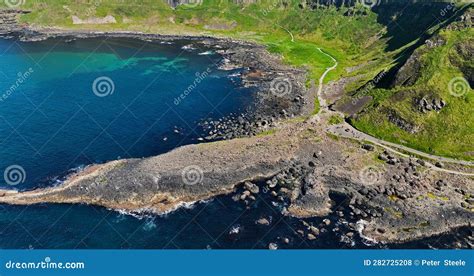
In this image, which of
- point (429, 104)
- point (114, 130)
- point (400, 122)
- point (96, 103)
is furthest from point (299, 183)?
point (96, 103)

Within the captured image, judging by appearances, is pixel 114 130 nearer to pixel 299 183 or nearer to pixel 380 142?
pixel 299 183

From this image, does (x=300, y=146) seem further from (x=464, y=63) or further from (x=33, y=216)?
(x=33, y=216)

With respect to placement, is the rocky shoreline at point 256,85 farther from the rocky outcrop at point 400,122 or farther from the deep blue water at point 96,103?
the rocky outcrop at point 400,122

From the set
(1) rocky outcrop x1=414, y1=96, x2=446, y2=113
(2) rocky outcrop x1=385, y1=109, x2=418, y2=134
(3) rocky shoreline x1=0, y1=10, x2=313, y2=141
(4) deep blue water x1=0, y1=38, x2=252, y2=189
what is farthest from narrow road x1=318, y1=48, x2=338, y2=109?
(1) rocky outcrop x1=414, y1=96, x2=446, y2=113

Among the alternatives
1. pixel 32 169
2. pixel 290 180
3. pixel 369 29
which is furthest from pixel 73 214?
pixel 369 29

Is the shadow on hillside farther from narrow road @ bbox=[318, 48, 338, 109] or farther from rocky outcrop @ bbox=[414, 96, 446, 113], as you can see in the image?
rocky outcrop @ bbox=[414, 96, 446, 113]
